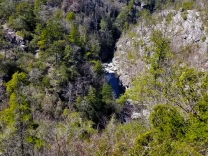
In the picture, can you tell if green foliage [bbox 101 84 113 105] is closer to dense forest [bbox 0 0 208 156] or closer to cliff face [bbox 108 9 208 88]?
dense forest [bbox 0 0 208 156]

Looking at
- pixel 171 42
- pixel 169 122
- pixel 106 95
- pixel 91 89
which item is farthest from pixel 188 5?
pixel 169 122

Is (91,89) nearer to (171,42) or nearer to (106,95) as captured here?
(106,95)

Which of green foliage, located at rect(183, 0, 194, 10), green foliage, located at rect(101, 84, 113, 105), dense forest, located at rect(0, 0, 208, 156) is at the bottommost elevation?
green foliage, located at rect(101, 84, 113, 105)

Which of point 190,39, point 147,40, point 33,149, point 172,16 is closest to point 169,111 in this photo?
point 33,149

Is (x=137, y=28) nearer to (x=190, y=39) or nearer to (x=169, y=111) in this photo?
(x=190, y=39)

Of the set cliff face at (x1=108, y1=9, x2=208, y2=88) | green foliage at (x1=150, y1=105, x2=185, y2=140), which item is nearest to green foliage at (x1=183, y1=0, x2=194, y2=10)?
cliff face at (x1=108, y1=9, x2=208, y2=88)
